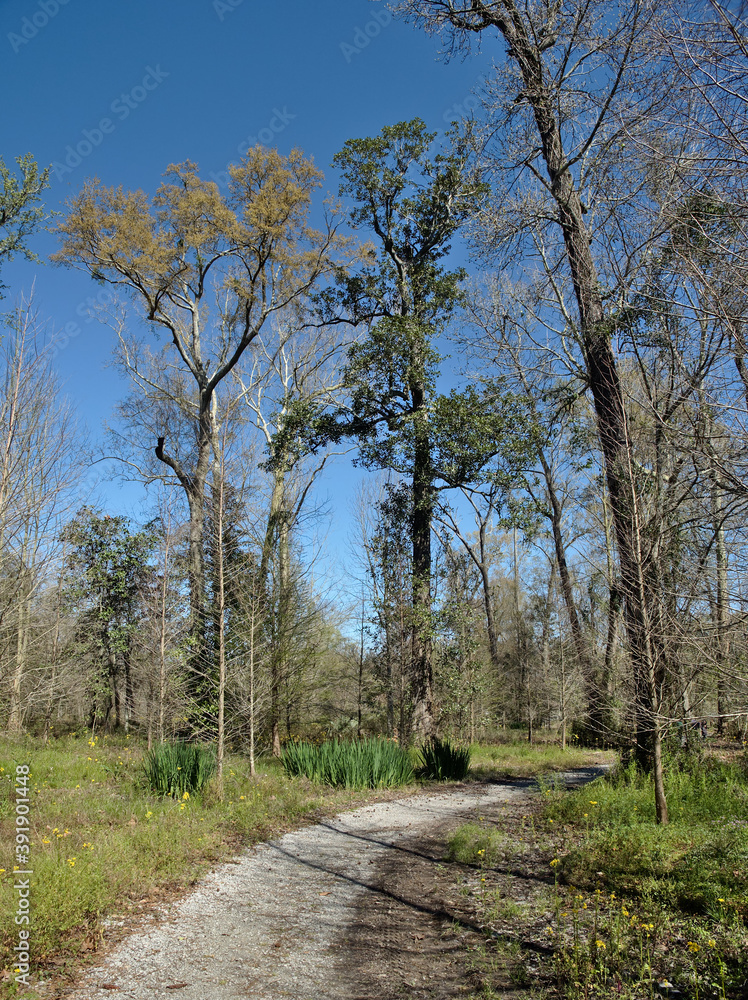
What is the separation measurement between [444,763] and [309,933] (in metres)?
Result: 6.65

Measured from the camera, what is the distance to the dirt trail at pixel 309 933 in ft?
10.7

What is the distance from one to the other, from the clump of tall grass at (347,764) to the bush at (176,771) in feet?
6.57

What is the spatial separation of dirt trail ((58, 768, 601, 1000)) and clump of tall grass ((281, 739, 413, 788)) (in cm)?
267

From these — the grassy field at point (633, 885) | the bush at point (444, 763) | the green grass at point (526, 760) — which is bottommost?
the green grass at point (526, 760)

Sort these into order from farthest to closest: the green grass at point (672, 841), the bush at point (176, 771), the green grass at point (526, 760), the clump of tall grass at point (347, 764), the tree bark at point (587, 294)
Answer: the green grass at point (526, 760) < the clump of tall grass at point (347, 764) < the bush at point (176, 771) < the tree bark at point (587, 294) < the green grass at point (672, 841)

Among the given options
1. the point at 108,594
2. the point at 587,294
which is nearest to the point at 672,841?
the point at 587,294

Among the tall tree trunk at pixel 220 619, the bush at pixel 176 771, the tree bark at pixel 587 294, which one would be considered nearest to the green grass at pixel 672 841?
the tree bark at pixel 587 294

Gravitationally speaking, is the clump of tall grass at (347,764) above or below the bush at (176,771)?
below

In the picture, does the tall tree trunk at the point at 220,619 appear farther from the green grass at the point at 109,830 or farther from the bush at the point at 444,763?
the bush at the point at 444,763

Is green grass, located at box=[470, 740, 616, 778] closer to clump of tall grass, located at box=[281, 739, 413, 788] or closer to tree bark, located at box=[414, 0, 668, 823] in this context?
clump of tall grass, located at box=[281, 739, 413, 788]

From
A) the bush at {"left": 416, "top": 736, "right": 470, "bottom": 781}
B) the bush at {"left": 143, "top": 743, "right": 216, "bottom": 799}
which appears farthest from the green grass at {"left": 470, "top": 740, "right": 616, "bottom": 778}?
the bush at {"left": 143, "top": 743, "right": 216, "bottom": 799}

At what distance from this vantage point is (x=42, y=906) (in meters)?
3.62

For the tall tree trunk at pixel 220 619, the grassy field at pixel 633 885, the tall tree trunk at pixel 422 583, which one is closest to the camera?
the grassy field at pixel 633 885

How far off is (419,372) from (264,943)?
34.0ft
